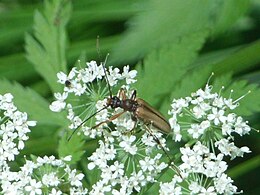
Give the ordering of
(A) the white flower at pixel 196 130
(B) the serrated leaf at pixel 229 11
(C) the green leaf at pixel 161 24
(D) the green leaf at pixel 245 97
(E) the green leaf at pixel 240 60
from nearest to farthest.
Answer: (A) the white flower at pixel 196 130 < (D) the green leaf at pixel 245 97 < (C) the green leaf at pixel 161 24 < (B) the serrated leaf at pixel 229 11 < (E) the green leaf at pixel 240 60

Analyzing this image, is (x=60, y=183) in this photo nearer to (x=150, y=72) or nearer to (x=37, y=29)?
(x=150, y=72)

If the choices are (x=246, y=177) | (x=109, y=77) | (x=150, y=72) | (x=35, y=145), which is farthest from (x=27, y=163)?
(x=246, y=177)

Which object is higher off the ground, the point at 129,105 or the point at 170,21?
the point at 170,21

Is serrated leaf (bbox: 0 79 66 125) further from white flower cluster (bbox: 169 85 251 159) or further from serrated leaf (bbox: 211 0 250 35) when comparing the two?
serrated leaf (bbox: 211 0 250 35)

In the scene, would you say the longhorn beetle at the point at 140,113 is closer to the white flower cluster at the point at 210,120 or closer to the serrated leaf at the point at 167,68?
the white flower cluster at the point at 210,120

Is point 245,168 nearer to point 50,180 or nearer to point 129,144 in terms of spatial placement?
point 129,144

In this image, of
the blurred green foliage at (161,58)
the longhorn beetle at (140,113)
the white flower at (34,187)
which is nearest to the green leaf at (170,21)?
the blurred green foliage at (161,58)

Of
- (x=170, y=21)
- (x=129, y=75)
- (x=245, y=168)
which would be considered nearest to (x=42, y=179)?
(x=129, y=75)
